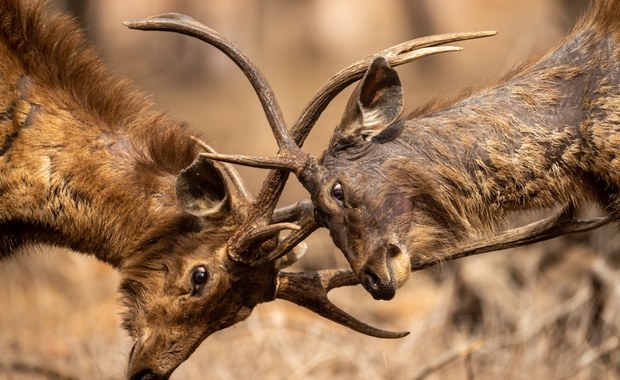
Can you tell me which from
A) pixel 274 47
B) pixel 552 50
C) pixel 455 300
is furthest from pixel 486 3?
pixel 552 50

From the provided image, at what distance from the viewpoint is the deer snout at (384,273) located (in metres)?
5.31

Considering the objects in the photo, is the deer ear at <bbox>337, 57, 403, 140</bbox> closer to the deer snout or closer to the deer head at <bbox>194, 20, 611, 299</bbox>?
the deer head at <bbox>194, 20, 611, 299</bbox>

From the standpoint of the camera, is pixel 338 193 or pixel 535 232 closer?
pixel 338 193

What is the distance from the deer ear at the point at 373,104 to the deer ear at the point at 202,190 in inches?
25.9

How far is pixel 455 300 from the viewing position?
9234 millimetres

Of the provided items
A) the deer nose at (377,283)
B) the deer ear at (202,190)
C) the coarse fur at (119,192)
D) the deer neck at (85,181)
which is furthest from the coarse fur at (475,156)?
the deer neck at (85,181)

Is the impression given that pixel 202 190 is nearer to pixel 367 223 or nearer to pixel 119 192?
pixel 119 192

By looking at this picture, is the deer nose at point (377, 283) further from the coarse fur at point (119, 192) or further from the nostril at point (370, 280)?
the coarse fur at point (119, 192)

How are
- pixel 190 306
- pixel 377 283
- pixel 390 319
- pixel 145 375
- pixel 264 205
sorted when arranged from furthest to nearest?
pixel 390 319, pixel 145 375, pixel 190 306, pixel 264 205, pixel 377 283

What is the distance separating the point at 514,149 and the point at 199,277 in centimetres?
169

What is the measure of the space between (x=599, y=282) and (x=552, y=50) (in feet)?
8.33

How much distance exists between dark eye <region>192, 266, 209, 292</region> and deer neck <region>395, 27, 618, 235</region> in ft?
3.82

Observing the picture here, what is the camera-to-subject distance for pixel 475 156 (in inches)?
226

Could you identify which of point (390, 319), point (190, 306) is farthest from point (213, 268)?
point (390, 319)
